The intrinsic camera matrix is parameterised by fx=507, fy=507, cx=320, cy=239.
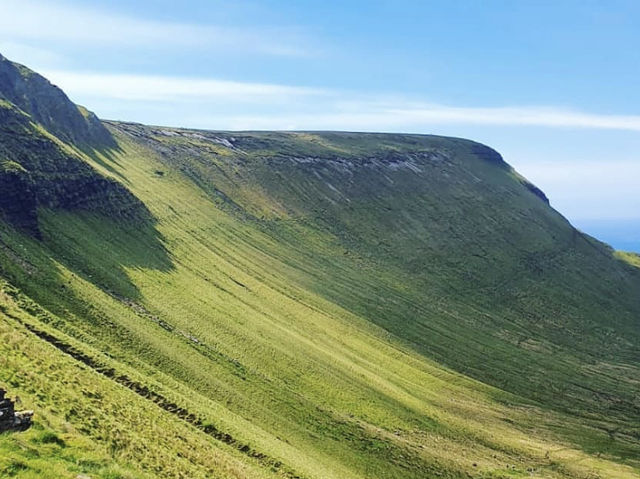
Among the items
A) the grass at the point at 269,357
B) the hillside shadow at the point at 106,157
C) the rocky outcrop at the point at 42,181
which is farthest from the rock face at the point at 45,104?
the rocky outcrop at the point at 42,181

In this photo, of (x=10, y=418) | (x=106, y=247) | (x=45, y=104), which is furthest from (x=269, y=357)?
(x=45, y=104)

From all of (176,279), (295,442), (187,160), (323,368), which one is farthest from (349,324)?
(187,160)

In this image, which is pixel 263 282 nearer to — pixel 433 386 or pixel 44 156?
pixel 433 386

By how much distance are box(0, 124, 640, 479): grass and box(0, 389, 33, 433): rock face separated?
2.62 ft

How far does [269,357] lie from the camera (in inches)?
3231

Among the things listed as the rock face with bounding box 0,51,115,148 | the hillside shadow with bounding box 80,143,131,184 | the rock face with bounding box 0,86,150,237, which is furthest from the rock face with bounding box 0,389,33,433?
the rock face with bounding box 0,51,115,148

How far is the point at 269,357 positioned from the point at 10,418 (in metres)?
57.0

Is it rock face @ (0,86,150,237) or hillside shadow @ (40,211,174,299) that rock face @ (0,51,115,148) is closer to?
rock face @ (0,86,150,237)

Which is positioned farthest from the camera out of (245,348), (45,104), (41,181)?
(45,104)

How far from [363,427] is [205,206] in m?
99.5

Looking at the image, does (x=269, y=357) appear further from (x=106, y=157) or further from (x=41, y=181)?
(x=106, y=157)

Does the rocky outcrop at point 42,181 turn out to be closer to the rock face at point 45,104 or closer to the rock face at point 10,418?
the rock face at point 45,104

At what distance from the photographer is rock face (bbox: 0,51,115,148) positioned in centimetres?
13461

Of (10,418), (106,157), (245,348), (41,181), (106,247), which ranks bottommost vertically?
(245,348)
